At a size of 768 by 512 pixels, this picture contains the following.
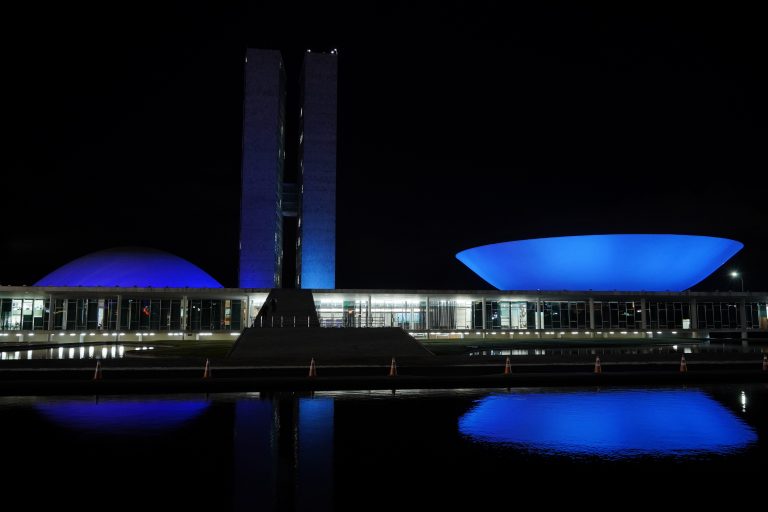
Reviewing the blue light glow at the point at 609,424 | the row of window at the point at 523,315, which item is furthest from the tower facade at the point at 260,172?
the blue light glow at the point at 609,424

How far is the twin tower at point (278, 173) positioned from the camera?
7044 cm

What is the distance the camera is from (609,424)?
11.9 m

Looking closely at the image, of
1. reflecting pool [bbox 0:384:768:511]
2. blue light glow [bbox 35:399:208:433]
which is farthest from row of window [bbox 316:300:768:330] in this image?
reflecting pool [bbox 0:384:768:511]

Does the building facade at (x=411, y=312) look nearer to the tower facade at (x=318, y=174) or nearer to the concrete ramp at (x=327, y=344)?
the tower facade at (x=318, y=174)

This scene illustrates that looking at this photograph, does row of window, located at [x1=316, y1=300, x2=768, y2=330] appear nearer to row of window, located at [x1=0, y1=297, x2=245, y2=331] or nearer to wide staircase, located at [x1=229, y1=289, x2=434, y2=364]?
row of window, located at [x1=0, y1=297, x2=245, y2=331]

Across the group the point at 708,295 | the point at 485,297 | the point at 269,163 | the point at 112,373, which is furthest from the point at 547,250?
the point at 112,373

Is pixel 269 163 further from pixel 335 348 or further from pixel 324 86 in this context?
pixel 335 348

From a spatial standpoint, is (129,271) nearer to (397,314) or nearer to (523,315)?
(397,314)

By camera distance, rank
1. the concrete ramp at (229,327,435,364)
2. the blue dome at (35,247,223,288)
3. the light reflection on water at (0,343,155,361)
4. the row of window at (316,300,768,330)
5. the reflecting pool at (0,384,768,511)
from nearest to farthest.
→ the reflecting pool at (0,384,768,511) → the concrete ramp at (229,327,435,364) → the light reflection on water at (0,343,155,361) → the row of window at (316,300,768,330) → the blue dome at (35,247,223,288)

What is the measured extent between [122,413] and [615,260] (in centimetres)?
5329

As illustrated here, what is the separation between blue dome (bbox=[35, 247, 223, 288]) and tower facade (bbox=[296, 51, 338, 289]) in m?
11.2

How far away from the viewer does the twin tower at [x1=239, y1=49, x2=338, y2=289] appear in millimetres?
70438

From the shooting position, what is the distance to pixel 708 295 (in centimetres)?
5988

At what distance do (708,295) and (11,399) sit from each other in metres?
58.5
